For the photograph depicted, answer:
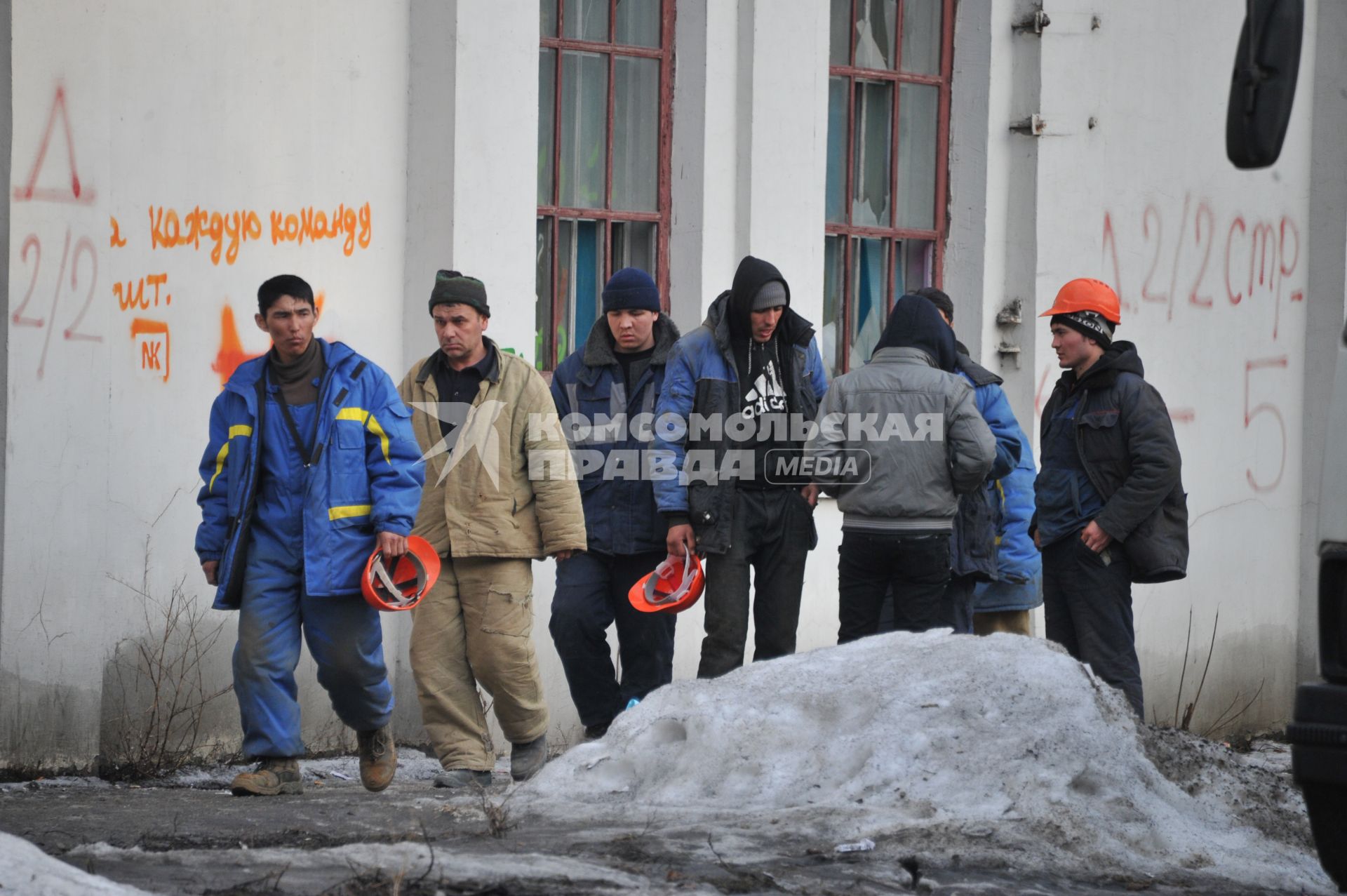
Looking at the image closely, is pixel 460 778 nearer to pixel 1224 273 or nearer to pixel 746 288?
pixel 746 288


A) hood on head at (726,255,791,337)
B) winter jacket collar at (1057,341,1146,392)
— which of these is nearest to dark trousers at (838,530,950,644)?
winter jacket collar at (1057,341,1146,392)

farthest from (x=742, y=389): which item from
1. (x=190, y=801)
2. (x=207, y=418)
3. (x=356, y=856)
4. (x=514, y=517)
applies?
(x=356, y=856)

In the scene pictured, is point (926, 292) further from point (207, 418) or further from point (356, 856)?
point (356, 856)

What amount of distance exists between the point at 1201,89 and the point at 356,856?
24.1 ft

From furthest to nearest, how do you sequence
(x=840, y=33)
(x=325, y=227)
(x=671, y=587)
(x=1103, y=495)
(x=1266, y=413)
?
(x=1266, y=413)
(x=840, y=33)
(x=325, y=227)
(x=671, y=587)
(x=1103, y=495)

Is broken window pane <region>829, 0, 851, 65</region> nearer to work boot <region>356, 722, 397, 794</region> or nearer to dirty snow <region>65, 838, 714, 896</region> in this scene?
work boot <region>356, 722, 397, 794</region>

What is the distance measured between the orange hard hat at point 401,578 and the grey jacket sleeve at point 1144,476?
8.34 ft

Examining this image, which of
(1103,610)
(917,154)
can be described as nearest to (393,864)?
(1103,610)

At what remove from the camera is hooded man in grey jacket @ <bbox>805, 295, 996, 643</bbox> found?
7047mm

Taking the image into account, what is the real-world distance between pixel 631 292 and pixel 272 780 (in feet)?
8.00

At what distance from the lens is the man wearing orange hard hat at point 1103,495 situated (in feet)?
22.0

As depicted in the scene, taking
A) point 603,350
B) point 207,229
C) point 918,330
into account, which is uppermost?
point 207,229

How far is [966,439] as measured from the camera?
7.01m
